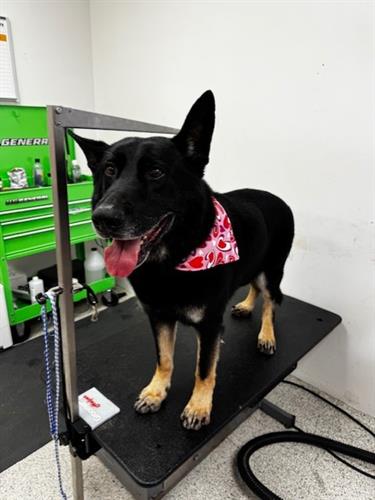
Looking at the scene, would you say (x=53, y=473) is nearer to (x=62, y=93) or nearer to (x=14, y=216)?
(x=14, y=216)

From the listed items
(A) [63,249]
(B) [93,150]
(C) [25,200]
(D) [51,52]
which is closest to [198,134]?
(B) [93,150]

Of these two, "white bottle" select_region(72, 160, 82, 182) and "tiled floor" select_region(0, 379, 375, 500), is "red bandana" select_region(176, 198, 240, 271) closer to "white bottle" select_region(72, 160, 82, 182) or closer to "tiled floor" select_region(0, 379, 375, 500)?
"tiled floor" select_region(0, 379, 375, 500)

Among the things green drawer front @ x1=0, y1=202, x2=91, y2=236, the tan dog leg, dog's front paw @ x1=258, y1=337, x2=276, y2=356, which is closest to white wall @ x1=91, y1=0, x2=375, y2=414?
the tan dog leg

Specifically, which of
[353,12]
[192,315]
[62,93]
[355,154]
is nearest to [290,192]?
[355,154]

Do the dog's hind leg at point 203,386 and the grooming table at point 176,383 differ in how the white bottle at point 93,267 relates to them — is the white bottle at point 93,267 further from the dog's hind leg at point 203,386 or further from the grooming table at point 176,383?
the dog's hind leg at point 203,386

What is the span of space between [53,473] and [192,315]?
90cm

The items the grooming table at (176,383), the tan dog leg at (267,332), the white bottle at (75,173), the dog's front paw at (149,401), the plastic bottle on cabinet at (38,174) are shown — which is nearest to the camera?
the grooming table at (176,383)

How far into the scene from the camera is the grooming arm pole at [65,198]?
2.01ft

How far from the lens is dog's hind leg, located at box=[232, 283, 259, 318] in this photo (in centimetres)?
155

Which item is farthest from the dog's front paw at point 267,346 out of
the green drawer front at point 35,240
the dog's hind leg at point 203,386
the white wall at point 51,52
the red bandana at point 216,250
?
the white wall at point 51,52

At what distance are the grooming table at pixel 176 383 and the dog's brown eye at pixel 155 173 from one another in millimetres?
705

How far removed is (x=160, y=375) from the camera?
1074mm

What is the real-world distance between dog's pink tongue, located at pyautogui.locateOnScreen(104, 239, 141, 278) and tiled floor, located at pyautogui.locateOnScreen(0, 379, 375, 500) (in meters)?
0.93

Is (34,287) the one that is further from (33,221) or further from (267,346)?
(267,346)
